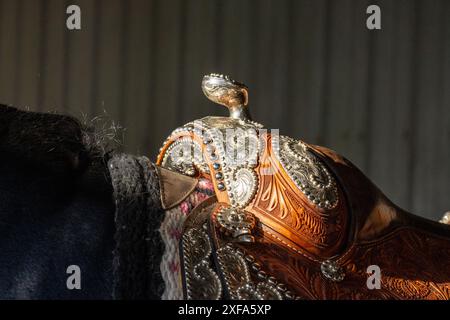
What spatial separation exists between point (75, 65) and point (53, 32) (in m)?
0.24

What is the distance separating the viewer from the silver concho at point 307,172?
537 millimetres

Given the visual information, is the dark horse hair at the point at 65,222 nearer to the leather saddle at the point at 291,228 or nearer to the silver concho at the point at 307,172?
the leather saddle at the point at 291,228

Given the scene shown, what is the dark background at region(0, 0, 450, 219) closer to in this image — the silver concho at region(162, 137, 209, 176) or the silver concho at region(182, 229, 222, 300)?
the silver concho at region(162, 137, 209, 176)

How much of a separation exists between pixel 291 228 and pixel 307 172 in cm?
5

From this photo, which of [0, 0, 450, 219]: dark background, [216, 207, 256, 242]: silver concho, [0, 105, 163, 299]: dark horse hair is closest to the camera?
[0, 105, 163, 299]: dark horse hair

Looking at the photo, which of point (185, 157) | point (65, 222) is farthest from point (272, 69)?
point (65, 222)

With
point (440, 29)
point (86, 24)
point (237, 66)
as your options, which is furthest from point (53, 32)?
point (440, 29)

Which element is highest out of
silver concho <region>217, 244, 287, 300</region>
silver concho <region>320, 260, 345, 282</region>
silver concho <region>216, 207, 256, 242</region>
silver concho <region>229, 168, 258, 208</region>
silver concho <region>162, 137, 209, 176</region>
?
silver concho <region>162, 137, 209, 176</region>

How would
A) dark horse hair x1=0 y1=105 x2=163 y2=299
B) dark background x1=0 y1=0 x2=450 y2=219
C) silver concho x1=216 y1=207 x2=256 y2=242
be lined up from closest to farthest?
dark horse hair x1=0 y1=105 x2=163 y2=299
silver concho x1=216 y1=207 x2=256 y2=242
dark background x1=0 y1=0 x2=450 y2=219

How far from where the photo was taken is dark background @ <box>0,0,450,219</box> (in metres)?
3.23

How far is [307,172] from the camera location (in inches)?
21.5

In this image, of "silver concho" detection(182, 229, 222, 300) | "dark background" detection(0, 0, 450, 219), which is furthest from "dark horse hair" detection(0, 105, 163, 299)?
"dark background" detection(0, 0, 450, 219)

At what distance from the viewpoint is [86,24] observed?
3.64 m
